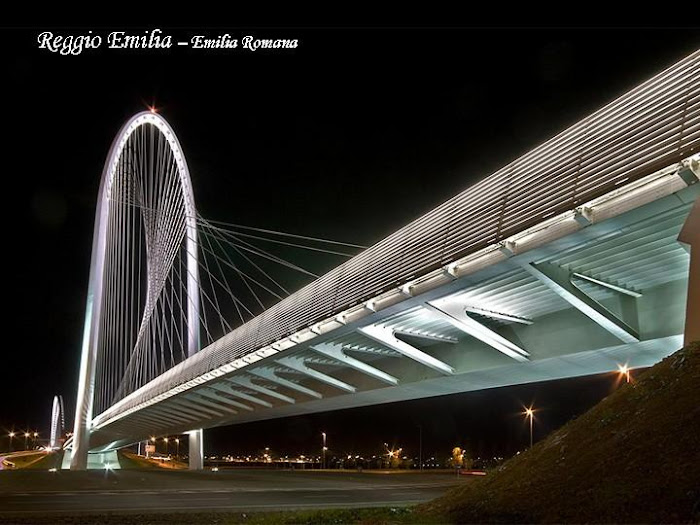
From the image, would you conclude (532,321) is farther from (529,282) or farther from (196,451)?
(196,451)

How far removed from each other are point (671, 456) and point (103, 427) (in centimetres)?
5259

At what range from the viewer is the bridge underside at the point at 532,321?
1127 cm

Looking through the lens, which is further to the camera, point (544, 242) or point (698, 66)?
point (544, 242)

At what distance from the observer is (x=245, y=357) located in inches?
878

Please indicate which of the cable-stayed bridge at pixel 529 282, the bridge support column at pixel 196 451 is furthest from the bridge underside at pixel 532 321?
the bridge support column at pixel 196 451

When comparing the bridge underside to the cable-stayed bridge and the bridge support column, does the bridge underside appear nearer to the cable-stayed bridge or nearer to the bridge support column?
the cable-stayed bridge

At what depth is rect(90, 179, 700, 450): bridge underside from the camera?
11.3 metres

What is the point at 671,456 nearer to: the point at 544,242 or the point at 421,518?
the point at 421,518

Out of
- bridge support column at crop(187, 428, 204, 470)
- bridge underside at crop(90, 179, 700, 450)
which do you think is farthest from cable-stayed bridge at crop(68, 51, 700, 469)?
bridge support column at crop(187, 428, 204, 470)

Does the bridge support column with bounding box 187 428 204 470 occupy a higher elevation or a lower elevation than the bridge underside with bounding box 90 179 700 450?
lower

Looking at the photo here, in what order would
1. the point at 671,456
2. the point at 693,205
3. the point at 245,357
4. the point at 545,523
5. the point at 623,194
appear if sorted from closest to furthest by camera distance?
the point at 671,456
the point at 545,523
the point at 693,205
the point at 623,194
the point at 245,357

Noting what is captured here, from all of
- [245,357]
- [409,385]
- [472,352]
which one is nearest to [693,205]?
[472,352]

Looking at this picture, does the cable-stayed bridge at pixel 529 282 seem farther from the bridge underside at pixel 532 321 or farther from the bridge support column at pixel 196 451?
the bridge support column at pixel 196 451

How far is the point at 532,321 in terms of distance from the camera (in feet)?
51.8
